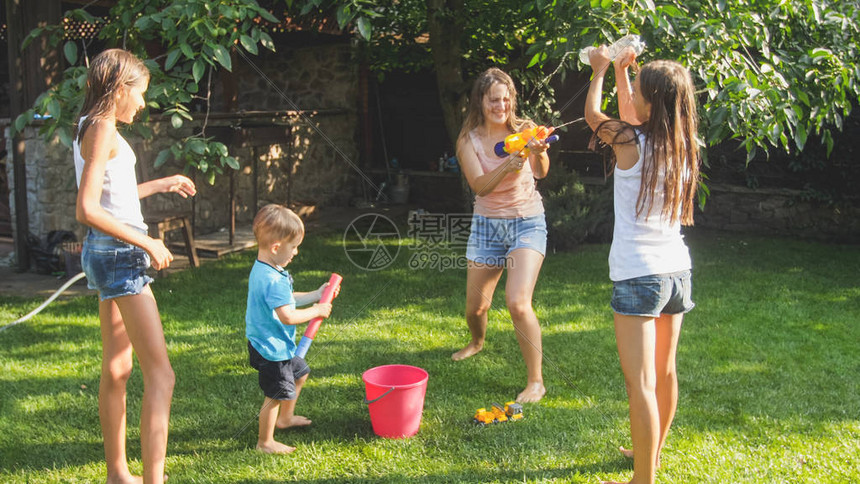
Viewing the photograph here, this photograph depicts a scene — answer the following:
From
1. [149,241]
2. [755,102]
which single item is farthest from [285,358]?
[755,102]

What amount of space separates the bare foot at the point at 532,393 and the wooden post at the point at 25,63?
15.5 ft

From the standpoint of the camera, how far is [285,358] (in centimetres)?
298

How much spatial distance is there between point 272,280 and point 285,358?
0.34 metres

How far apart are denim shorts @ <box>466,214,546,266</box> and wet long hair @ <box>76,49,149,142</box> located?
190 centimetres

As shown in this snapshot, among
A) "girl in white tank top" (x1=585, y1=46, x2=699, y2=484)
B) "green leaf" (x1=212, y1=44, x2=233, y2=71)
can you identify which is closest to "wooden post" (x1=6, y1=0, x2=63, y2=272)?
"green leaf" (x1=212, y1=44, x2=233, y2=71)

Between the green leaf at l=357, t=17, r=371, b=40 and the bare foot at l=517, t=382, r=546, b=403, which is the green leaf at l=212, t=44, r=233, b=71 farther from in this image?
the bare foot at l=517, t=382, r=546, b=403

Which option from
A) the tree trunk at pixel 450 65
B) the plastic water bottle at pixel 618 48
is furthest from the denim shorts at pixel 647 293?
the tree trunk at pixel 450 65

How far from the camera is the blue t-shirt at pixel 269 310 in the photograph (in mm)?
2865

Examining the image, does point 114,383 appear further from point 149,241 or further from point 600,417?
point 600,417

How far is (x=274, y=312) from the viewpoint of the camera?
293 cm

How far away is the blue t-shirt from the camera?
113 inches

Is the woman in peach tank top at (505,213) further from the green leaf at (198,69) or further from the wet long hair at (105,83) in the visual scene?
the wet long hair at (105,83)

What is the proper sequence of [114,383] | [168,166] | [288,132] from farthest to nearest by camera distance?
[288,132] → [168,166] → [114,383]

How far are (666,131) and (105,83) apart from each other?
5.98 feet
